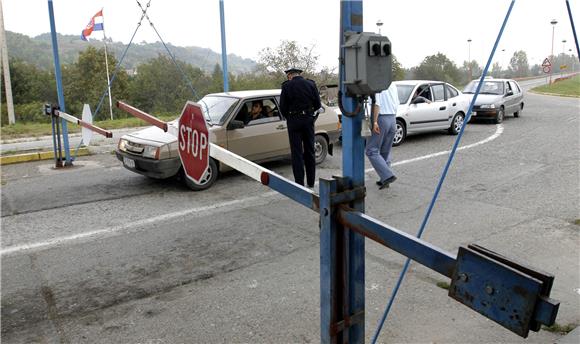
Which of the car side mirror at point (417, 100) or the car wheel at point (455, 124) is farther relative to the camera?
the car wheel at point (455, 124)

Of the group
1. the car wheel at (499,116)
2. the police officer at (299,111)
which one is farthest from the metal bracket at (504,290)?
the car wheel at (499,116)

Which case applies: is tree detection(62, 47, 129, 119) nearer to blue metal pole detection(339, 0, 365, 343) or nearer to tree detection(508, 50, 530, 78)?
tree detection(508, 50, 530, 78)

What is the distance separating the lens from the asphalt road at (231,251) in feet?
11.9

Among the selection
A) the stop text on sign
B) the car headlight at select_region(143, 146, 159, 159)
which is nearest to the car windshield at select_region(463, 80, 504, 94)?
the car headlight at select_region(143, 146, 159, 159)

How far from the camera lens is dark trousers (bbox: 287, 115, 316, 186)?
23.4ft

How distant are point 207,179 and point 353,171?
5711mm

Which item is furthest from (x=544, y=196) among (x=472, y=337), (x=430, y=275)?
(x=472, y=337)

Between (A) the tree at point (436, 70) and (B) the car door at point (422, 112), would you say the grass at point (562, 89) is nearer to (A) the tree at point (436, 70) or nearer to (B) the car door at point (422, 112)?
(A) the tree at point (436, 70)

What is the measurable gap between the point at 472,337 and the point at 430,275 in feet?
3.39

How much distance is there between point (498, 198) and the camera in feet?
22.8

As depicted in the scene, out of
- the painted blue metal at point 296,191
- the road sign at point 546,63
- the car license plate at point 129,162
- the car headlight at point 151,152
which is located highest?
the road sign at point 546,63

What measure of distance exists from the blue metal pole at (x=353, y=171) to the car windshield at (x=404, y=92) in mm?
10121

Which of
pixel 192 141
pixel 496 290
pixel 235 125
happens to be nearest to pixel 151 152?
pixel 235 125

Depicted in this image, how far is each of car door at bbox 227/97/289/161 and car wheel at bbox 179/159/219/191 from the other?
44 cm
